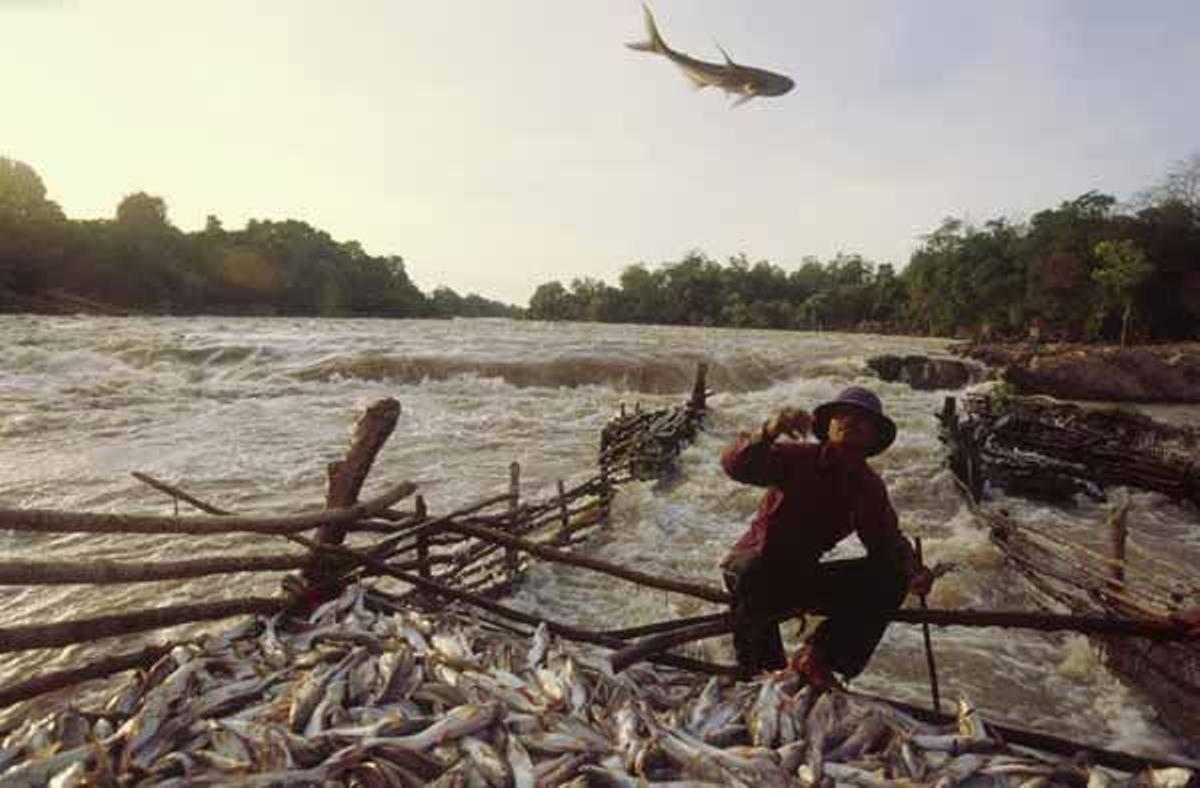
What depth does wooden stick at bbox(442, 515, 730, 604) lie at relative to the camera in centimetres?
412

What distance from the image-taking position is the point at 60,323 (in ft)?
140

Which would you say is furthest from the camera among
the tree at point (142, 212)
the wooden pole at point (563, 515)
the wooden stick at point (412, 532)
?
the tree at point (142, 212)

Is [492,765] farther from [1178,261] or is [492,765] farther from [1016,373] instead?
[1178,261]

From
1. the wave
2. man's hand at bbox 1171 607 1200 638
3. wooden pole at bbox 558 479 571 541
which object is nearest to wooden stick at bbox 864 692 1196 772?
man's hand at bbox 1171 607 1200 638

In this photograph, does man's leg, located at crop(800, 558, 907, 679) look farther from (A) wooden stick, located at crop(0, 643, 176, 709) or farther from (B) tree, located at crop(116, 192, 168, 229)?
(B) tree, located at crop(116, 192, 168, 229)

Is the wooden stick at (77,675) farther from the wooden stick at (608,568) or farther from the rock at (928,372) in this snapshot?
the rock at (928,372)

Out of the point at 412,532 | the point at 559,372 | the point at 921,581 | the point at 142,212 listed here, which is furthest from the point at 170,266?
the point at 921,581

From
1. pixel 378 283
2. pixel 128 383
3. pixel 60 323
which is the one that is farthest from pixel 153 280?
pixel 128 383

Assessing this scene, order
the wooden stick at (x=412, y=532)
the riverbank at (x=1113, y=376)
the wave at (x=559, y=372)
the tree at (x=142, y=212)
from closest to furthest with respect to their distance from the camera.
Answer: the wooden stick at (x=412, y=532), the wave at (x=559, y=372), the riverbank at (x=1113, y=376), the tree at (x=142, y=212)

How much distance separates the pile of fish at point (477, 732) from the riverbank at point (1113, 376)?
32328 mm

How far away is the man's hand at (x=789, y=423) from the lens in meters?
3.54

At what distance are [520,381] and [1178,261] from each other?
44.4 metres

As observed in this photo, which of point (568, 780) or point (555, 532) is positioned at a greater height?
point (568, 780)

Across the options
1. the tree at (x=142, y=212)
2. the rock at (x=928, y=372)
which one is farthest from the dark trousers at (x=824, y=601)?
the tree at (x=142, y=212)
